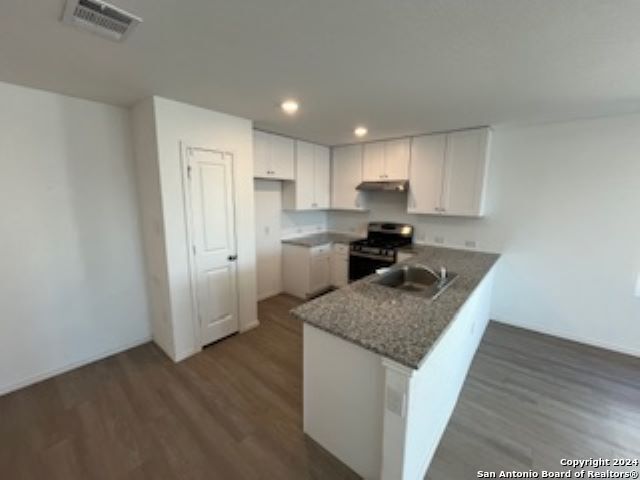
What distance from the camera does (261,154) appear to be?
11.6ft

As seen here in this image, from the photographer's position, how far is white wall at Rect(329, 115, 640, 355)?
Answer: 2.75 meters

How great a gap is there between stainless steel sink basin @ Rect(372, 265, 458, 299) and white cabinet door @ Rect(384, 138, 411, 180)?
5.47 ft

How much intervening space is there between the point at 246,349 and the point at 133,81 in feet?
8.52

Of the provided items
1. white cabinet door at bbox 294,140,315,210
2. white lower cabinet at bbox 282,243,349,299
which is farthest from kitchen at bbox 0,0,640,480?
white lower cabinet at bbox 282,243,349,299

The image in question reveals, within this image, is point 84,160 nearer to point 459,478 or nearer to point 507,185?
point 459,478

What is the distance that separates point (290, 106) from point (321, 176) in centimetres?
202

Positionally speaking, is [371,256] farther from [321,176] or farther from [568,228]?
[568,228]

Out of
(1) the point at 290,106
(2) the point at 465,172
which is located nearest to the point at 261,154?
(1) the point at 290,106

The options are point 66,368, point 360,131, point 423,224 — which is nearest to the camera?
point 66,368

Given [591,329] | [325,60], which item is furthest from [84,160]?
[591,329]

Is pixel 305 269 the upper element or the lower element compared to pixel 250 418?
upper

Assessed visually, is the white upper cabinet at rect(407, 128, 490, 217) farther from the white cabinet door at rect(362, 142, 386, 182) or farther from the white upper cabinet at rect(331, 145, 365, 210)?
the white upper cabinet at rect(331, 145, 365, 210)

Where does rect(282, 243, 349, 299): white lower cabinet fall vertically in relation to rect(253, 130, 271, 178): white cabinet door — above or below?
below

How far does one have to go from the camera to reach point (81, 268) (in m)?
2.54
